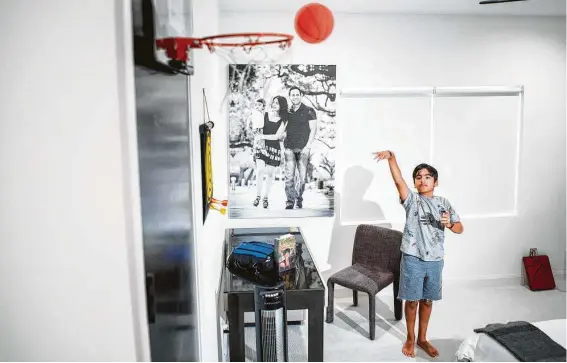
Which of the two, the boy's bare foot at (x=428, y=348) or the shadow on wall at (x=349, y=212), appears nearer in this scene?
the boy's bare foot at (x=428, y=348)

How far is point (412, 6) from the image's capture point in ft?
12.9

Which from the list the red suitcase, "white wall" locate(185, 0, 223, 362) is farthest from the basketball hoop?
the red suitcase

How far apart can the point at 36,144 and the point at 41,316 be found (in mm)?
442

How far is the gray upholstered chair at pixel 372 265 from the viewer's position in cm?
363

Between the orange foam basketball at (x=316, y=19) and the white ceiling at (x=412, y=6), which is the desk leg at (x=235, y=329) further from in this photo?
the white ceiling at (x=412, y=6)

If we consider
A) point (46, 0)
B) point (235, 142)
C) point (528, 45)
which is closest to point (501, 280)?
point (528, 45)

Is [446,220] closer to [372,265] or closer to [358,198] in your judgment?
[372,265]

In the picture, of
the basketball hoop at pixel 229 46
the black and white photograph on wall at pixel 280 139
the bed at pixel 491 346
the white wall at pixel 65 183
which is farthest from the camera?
the black and white photograph on wall at pixel 280 139

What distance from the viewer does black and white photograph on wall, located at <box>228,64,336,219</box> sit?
4156 millimetres

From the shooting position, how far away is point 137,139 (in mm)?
1190

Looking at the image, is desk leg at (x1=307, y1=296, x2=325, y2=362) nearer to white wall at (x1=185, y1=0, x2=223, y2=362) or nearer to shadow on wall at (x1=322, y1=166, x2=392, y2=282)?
white wall at (x1=185, y1=0, x2=223, y2=362)

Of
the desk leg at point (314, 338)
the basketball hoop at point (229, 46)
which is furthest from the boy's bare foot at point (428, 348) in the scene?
the basketball hoop at point (229, 46)

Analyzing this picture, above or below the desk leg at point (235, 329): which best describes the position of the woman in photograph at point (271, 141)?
above

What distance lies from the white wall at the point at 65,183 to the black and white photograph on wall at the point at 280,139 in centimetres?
308
